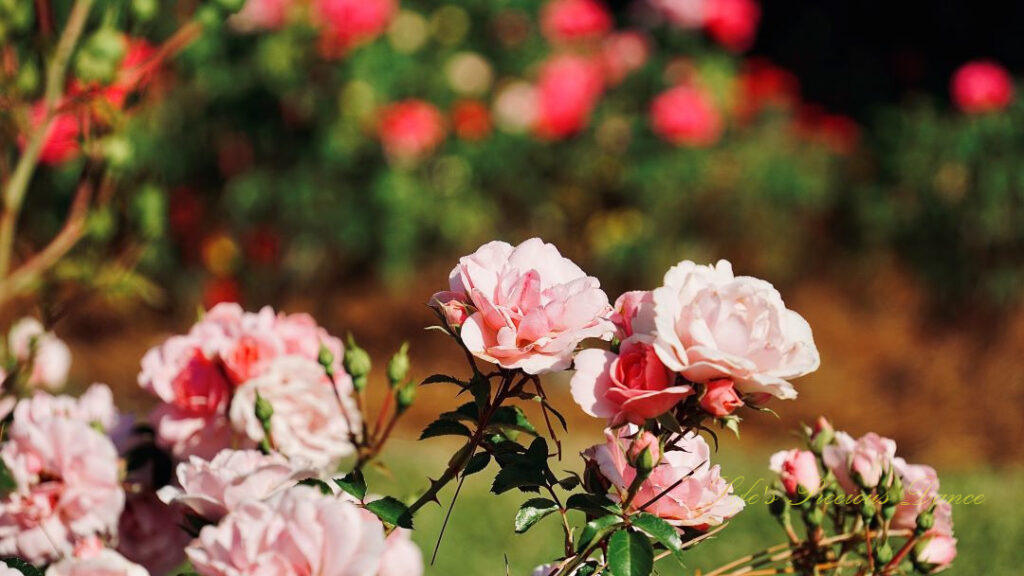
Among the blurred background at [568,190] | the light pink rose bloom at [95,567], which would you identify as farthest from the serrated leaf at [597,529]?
the blurred background at [568,190]

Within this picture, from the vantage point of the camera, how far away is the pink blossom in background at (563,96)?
4.64m

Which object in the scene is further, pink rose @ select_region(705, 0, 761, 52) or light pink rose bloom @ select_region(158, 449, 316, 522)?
pink rose @ select_region(705, 0, 761, 52)

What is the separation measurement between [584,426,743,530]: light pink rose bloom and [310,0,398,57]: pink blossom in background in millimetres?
3623

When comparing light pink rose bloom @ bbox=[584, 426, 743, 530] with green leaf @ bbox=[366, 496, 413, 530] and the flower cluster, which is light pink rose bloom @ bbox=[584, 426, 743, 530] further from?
the flower cluster

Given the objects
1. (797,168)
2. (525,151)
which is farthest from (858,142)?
(525,151)

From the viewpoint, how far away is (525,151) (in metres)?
4.80

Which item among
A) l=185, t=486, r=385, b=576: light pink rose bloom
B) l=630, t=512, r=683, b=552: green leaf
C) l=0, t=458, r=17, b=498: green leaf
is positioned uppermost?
l=630, t=512, r=683, b=552: green leaf

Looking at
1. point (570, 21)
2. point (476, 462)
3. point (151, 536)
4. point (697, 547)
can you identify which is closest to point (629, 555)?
point (476, 462)

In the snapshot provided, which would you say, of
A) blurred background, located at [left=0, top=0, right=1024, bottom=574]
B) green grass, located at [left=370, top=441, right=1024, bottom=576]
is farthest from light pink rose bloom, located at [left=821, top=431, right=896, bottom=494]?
blurred background, located at [left=0, top=0, right=1024, bottom=574]

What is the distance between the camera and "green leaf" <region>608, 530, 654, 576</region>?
804mm

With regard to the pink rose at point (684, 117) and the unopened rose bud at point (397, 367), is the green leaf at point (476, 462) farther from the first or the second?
the pink rose at point (684, 117)

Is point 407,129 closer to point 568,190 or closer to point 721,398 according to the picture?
point 568,190

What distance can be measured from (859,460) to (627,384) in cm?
26

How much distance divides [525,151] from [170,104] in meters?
1.47
